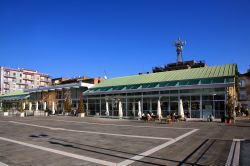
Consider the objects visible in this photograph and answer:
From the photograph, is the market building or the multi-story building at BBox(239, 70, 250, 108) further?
the multi-story building at BBox(239, 70, 250, 108)

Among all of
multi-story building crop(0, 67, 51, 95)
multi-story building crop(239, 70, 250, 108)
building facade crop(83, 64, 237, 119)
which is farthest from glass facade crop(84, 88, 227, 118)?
multi-story building crop(0, 67, 51, 95)

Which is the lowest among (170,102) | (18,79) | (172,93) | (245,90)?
(170,102)

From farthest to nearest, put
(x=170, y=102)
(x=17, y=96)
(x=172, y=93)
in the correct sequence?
(x=17, y=96) → (x=170, y=102) → (x=172, y=93)

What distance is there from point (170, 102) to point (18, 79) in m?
89.6

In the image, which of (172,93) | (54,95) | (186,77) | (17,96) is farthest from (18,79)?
(186,77)

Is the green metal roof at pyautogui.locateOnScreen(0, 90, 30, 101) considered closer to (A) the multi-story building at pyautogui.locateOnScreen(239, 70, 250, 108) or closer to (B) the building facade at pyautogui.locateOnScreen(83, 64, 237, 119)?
(B) the building facade at pyautogui.locateOnScreen(83, 64, 237, 119)

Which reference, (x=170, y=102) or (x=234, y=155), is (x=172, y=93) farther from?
(x=234, y=155)

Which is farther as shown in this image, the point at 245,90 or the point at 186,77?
the point at 245,90

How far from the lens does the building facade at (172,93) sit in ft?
107

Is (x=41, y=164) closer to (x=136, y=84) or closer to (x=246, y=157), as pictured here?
(x=246, y=157)

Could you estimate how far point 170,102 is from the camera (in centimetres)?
3650

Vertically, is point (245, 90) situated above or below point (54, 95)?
above

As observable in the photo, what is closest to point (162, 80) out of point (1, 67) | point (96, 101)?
point (96, 101)

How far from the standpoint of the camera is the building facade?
107 feet
